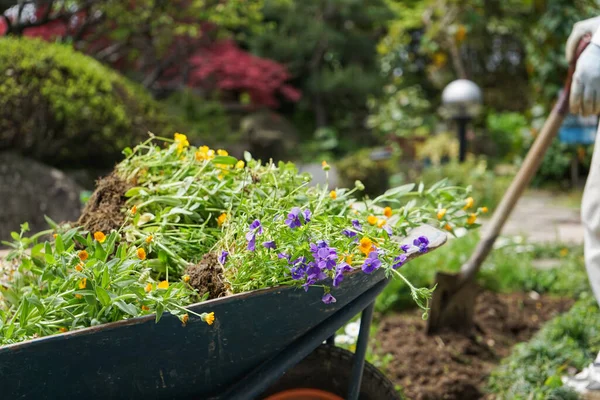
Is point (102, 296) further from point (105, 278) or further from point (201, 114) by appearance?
point (201, 114)

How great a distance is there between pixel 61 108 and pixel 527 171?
3313 millimetres

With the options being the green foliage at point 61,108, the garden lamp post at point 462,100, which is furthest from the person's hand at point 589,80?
the garden lamp post at point 462,100

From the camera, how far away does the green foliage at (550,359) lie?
238cm

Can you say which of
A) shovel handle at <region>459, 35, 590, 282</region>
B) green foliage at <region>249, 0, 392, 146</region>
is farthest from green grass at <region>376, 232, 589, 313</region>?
green foliage at <region>249, 0, 392, 146</region>

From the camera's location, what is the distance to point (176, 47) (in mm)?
7465

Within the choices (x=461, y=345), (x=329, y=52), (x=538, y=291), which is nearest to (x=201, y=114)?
(x=329, y=52)

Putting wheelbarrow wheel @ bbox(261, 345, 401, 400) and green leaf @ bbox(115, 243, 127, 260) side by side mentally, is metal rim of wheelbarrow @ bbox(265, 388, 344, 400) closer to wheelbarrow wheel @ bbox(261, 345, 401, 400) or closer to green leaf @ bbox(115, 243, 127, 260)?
wheelbarrow wheel @ bbox(261, 345, 401, 400)

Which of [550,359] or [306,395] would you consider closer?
[306,395]

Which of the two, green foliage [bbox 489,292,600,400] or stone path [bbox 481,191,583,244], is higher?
green foliage [bbox 489,292,600,400]

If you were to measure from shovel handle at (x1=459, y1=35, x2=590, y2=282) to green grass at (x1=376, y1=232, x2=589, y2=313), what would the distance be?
1.65ft

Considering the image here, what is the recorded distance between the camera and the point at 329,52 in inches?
449

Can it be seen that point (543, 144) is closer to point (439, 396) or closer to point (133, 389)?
point (439, 396)

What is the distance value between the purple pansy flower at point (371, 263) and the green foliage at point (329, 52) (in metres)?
9.52

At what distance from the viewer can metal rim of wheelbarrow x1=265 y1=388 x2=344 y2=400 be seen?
1825 mm
